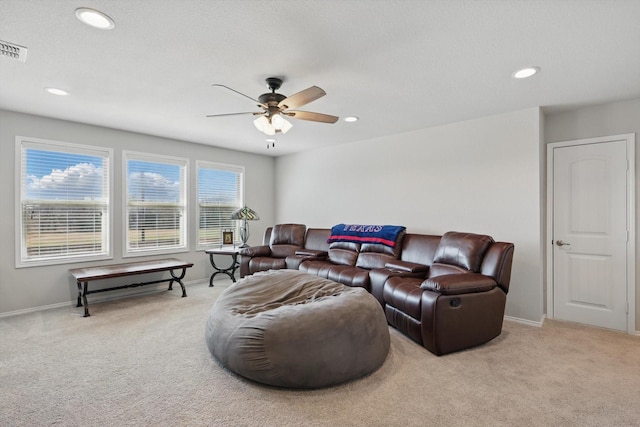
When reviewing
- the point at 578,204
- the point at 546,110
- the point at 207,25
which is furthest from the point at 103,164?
the point at 578,204

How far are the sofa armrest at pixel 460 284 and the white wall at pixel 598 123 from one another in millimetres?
1807

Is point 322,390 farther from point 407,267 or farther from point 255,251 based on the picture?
point 255,251

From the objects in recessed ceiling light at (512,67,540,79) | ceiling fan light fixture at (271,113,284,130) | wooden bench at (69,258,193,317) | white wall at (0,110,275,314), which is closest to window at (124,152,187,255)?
white wall at (0,110,275,314)

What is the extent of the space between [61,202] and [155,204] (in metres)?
1.17

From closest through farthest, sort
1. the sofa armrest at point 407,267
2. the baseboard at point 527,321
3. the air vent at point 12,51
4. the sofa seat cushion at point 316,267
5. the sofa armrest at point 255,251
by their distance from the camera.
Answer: the air vent at point 12,51
the baseboard at point 527,321
the sofa armrest at point 407,267
the sofa seat cushion at point 316,267
the sofa armrest at point 255,251

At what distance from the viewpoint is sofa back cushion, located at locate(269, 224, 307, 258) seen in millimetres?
5203

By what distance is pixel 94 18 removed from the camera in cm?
188

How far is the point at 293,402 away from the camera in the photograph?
1.96 metres

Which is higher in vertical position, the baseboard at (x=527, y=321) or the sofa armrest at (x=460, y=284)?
the sofa armrest at (x=460, y=284)

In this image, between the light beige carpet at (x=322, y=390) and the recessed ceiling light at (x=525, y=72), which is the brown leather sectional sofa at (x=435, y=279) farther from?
the recessed ceiling light at (x=525, y=72)

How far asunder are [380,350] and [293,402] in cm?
76

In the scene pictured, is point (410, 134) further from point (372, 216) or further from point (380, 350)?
point (380, 350)

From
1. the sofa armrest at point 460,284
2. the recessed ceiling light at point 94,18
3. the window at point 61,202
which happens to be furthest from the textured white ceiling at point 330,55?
the sofa armrest at point 460,284

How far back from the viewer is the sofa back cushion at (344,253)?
14.5ft
